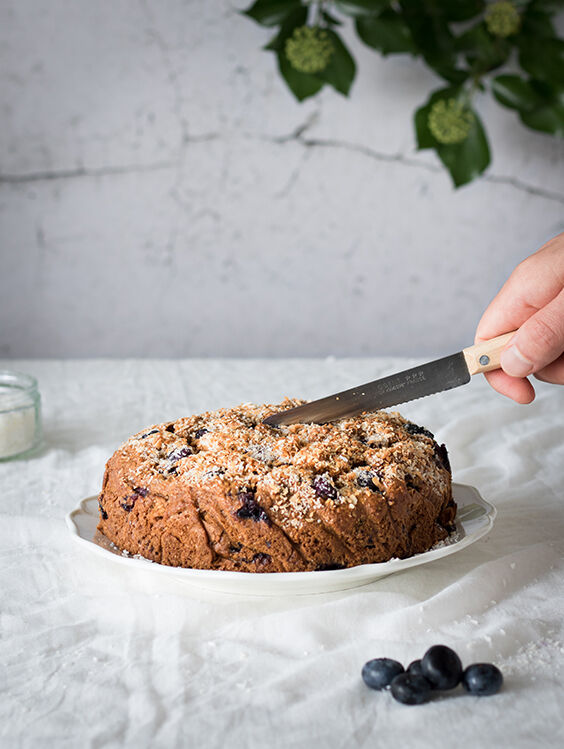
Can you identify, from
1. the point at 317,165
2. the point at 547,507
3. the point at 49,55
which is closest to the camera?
the point at 547,507

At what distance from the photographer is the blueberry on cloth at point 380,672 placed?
32.0 inches

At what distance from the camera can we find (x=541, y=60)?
251 cm

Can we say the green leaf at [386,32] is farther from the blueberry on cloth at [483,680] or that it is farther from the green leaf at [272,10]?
the blueberry on cloth at [483,680]

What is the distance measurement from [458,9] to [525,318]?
63.0 inches

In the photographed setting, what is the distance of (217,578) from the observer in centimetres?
93

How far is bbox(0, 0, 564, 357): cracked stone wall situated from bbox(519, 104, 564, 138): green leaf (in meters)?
0.15

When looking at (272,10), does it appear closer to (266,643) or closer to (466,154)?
(466,154)

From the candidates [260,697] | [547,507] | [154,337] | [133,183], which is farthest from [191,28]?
[260,697]

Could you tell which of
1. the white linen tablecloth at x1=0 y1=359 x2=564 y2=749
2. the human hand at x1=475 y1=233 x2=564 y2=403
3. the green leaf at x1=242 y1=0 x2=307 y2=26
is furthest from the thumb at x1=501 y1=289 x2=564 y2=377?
the green leaf at x1=242 y1=0 x2=307 y2=26

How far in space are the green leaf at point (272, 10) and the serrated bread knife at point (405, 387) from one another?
5.41 ft

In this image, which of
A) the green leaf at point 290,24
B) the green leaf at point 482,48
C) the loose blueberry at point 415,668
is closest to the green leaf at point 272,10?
the green leaf at point 290,24

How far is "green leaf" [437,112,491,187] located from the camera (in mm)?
2584

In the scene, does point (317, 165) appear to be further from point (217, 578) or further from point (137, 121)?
point (217, 578)

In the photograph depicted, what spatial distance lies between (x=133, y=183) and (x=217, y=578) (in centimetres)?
199
